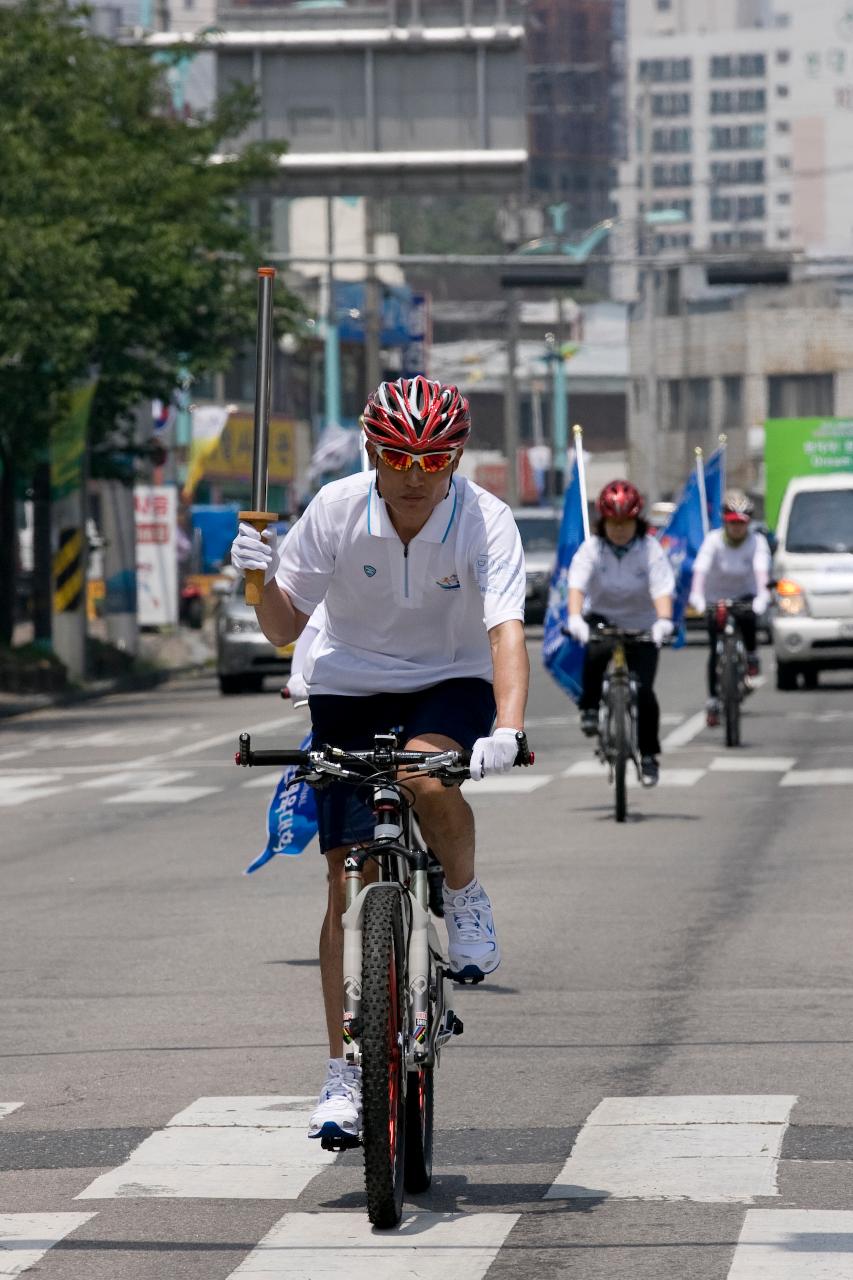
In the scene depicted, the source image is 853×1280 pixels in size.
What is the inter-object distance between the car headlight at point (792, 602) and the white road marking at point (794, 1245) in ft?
71.6

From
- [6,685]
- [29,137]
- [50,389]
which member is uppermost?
[29,137]

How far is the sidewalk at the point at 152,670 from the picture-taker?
3080cm

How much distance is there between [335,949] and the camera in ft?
20.7

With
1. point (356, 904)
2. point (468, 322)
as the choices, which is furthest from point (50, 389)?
point (468, 322)

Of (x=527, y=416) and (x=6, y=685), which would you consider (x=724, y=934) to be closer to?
(x=6, y=685)

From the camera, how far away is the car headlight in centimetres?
2747

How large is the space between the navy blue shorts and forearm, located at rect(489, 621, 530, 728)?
12 cm

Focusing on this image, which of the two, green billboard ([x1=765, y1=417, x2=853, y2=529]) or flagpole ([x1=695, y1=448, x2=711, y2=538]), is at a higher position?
green billboard ([x1=765, y1=417, x2=853, y2=529])

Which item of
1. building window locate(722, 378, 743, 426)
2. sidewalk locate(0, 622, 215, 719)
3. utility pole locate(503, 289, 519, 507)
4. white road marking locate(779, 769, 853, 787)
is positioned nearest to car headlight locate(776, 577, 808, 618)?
sidewalk locate(0, 622, 215, 719)

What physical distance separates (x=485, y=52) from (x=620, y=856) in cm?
2246

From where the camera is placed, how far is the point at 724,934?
34.9 ft

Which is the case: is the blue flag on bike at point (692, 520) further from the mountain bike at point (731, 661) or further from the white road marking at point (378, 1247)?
the white road marking at point (378, 1247)

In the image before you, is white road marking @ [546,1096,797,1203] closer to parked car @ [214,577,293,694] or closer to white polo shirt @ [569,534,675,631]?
white polo shirt @ [569,534,675,631]

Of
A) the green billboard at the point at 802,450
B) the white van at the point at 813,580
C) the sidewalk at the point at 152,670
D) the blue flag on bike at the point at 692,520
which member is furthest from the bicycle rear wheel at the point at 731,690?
the green billboard at the point at 802,450
